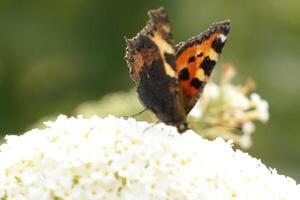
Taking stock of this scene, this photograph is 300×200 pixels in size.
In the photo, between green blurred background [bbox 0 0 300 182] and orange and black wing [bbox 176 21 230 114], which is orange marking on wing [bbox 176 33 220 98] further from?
green blurred background [bbox 0 0 300 182]

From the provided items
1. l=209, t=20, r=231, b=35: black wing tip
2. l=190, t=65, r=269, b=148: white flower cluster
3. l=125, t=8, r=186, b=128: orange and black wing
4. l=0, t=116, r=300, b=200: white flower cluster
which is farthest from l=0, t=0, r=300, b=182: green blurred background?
l=0, t=116, r=300, b=200: white flower cluster

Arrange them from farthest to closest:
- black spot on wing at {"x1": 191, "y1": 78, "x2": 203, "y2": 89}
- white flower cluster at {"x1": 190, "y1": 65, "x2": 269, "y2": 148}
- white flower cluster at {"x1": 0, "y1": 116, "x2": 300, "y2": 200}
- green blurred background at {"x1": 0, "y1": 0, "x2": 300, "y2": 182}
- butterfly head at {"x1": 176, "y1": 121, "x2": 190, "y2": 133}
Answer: green blurred background at {"x1": 0, "y1": 0, "x2": 300, "y2": 182} < white flower cluster at {"x1": 190, "y1": 65, "x2": 269, "y2": 148} < black spot on wing at {"x1": 191, "y1": 78, "x2": 203, "y2": 89} < butterfly head at {"x1": 176, "y1": 121, "x2": 190, "y2": 133} < white flower cluster at {"x1": 0, "y1": 116, "x2": 300, "y2": 200}

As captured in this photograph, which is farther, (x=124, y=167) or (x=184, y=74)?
(x=184, y=74)

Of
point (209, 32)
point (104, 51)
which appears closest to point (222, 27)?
point (209, 32)

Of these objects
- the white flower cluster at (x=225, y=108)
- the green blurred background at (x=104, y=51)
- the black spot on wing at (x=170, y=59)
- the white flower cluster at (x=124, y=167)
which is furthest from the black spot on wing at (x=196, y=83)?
the green blurred background at (x=104, y=51)

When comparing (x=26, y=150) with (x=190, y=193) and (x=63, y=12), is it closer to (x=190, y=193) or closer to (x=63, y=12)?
(x=190, y=193)

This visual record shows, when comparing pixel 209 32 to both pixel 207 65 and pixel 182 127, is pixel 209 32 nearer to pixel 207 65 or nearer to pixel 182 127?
pixel 207 65

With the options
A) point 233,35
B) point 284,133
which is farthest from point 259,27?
point 284,133
